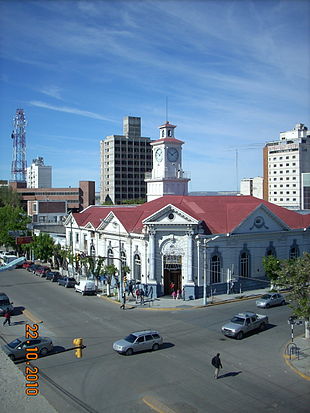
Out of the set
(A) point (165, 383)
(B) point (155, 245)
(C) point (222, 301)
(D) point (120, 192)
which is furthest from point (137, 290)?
(D) point (120, 192)

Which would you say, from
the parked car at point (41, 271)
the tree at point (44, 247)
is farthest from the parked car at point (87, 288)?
the tree at point (44, 247)

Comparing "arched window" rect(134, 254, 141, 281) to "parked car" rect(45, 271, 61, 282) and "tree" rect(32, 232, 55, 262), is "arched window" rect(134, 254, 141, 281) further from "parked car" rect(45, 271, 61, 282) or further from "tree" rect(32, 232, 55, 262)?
"tree" rect(32, 232, 55, 262)

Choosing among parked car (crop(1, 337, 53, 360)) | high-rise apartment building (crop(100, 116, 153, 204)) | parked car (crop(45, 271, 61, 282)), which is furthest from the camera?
high-rise apartment building (crop(100, 116, 153, 204))

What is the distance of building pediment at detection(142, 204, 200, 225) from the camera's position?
42.5 metres

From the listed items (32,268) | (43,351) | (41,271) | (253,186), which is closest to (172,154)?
(41,271)

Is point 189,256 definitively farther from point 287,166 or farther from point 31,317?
point 287,166

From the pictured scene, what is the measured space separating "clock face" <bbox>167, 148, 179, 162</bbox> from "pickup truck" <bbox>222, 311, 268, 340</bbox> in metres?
28.4

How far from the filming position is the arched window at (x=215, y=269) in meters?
44.0

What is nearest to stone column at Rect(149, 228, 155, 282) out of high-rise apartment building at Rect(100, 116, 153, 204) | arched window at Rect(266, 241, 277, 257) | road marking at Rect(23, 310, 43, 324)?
road marking at Rect(23, 310, 43, 324)

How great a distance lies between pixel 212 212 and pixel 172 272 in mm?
8916

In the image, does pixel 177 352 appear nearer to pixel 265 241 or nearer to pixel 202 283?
pixel 202 283

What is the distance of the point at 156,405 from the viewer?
62.0 feet

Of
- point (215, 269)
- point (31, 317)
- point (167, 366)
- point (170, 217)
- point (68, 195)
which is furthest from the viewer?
point (68, 195)

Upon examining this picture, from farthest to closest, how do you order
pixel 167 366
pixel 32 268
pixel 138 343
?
1. pixel 32 268
2. pixel 138 343
3. pixel 167 366
